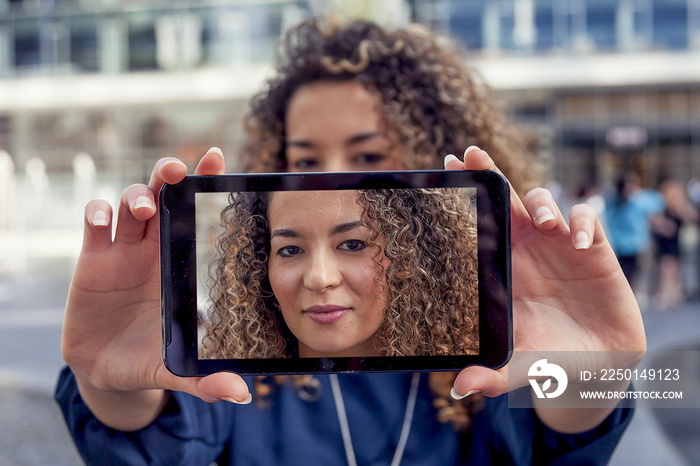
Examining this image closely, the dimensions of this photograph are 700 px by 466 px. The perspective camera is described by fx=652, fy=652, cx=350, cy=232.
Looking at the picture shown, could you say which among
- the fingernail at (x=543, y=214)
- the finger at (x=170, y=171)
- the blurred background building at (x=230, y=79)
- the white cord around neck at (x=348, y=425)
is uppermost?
the blurred background building at (x=230, y=79)

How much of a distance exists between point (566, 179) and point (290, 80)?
47.2 feet

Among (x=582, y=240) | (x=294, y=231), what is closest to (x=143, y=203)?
(x=294, y=231)

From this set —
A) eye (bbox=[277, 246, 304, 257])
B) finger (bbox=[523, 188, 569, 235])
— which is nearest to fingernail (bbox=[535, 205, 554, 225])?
finger (bbox=[523, 188, 569, 235])

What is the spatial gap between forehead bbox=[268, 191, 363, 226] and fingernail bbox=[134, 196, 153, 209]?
0.61ft

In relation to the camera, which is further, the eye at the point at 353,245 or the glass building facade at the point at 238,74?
the glass building facade at the point at 238,74

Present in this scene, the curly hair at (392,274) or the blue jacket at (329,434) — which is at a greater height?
the curly hair at (392,274)

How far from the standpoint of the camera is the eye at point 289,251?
3.47ft

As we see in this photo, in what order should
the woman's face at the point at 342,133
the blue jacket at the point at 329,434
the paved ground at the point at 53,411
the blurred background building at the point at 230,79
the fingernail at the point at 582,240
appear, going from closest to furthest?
1. the fingernail at the point at 582,240
2. the blue jacket at the point at 329,434
3. the woman's face at the point at 342,133
4. the paved ground at the point at 53,411
5. the blurred background building at the point at 230,79

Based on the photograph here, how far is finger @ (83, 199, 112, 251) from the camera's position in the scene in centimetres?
101

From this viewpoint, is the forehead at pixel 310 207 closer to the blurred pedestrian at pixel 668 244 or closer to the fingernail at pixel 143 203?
the fingernail at pixel 143 203

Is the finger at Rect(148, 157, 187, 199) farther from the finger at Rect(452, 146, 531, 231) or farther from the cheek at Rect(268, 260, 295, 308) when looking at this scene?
the finger at Rect(452, 146, 531, 231)

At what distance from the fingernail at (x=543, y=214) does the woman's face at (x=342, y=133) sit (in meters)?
0.74

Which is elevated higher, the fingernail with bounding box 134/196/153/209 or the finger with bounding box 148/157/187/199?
the finger with bounding box 148/157/187/199

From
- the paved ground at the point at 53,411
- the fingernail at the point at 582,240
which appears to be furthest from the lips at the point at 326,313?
the paved ground at the point at 53,411
